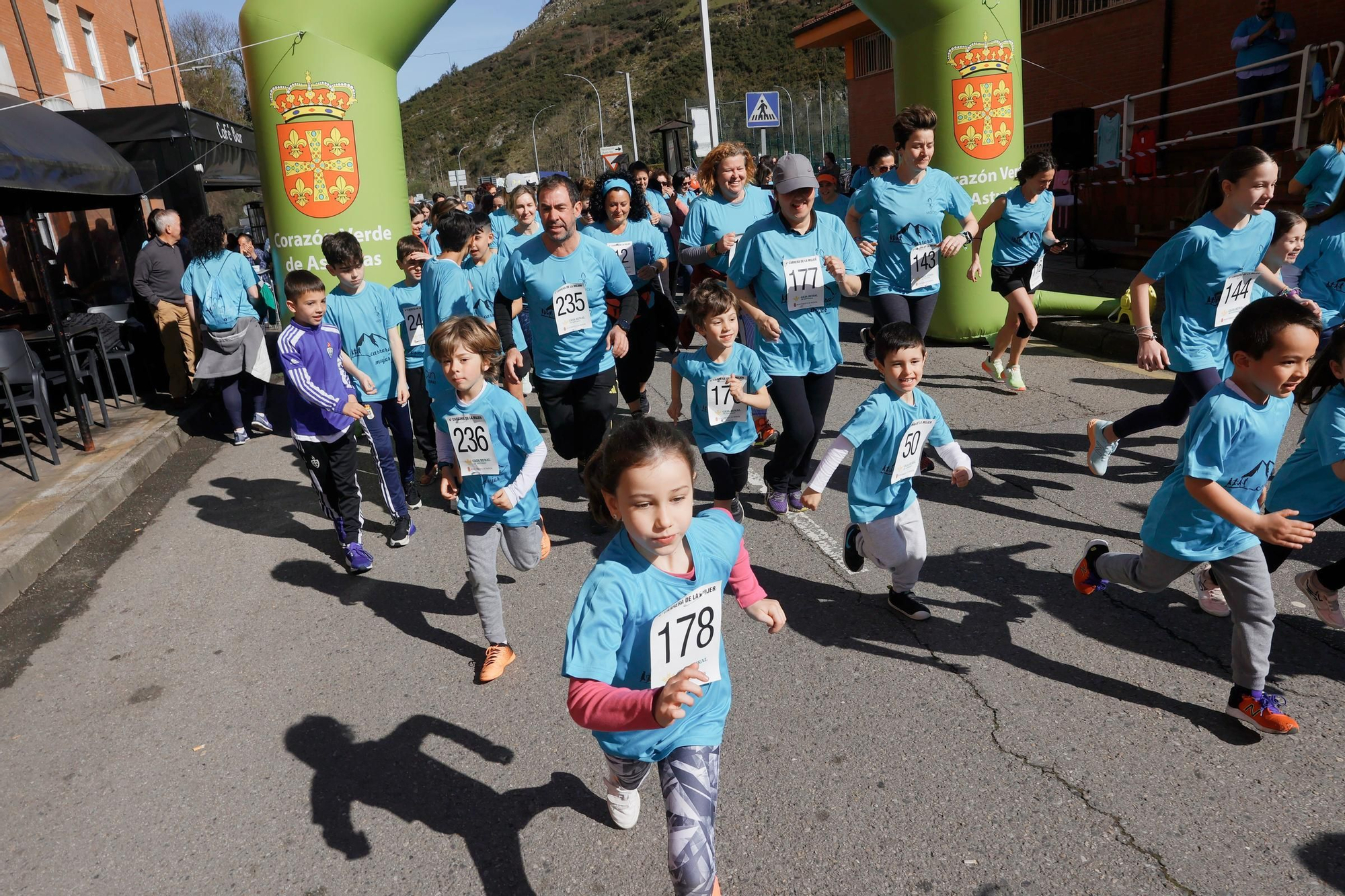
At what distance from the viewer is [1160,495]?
3.23 m

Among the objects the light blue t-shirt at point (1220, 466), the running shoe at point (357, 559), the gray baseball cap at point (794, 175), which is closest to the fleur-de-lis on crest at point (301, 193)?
the running shoe at point (357, 559)

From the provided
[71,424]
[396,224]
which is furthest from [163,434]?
[396,224]

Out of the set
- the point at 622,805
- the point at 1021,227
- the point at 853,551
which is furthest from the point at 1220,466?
the point at 1021,227

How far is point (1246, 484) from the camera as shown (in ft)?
9.92

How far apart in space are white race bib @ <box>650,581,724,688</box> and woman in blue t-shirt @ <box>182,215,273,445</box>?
7200 millimetres

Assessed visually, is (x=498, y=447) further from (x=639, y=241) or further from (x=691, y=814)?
(x=639, y=241)

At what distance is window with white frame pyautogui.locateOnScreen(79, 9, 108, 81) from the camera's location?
18.8 metres

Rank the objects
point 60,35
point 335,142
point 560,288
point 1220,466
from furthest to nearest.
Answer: point 60,35 < point 335,142 < point 560,288 < point 1220,466

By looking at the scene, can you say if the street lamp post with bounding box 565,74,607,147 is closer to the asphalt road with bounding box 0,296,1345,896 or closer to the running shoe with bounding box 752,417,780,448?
the running shoe with bounding box 752,417,780,448

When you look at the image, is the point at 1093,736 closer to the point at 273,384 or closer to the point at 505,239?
the point at 505,239

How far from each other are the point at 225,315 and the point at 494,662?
5864 mm

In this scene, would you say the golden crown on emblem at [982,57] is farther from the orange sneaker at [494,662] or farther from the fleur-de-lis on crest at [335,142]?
the orange sneaker at [494,662]

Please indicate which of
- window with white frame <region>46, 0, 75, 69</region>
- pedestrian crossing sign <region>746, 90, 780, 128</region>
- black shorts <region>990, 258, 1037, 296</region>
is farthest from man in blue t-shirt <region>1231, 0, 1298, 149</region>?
window with white frame <region>46, 0, 75, 69</region>

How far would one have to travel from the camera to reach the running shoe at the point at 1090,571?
3.71m
